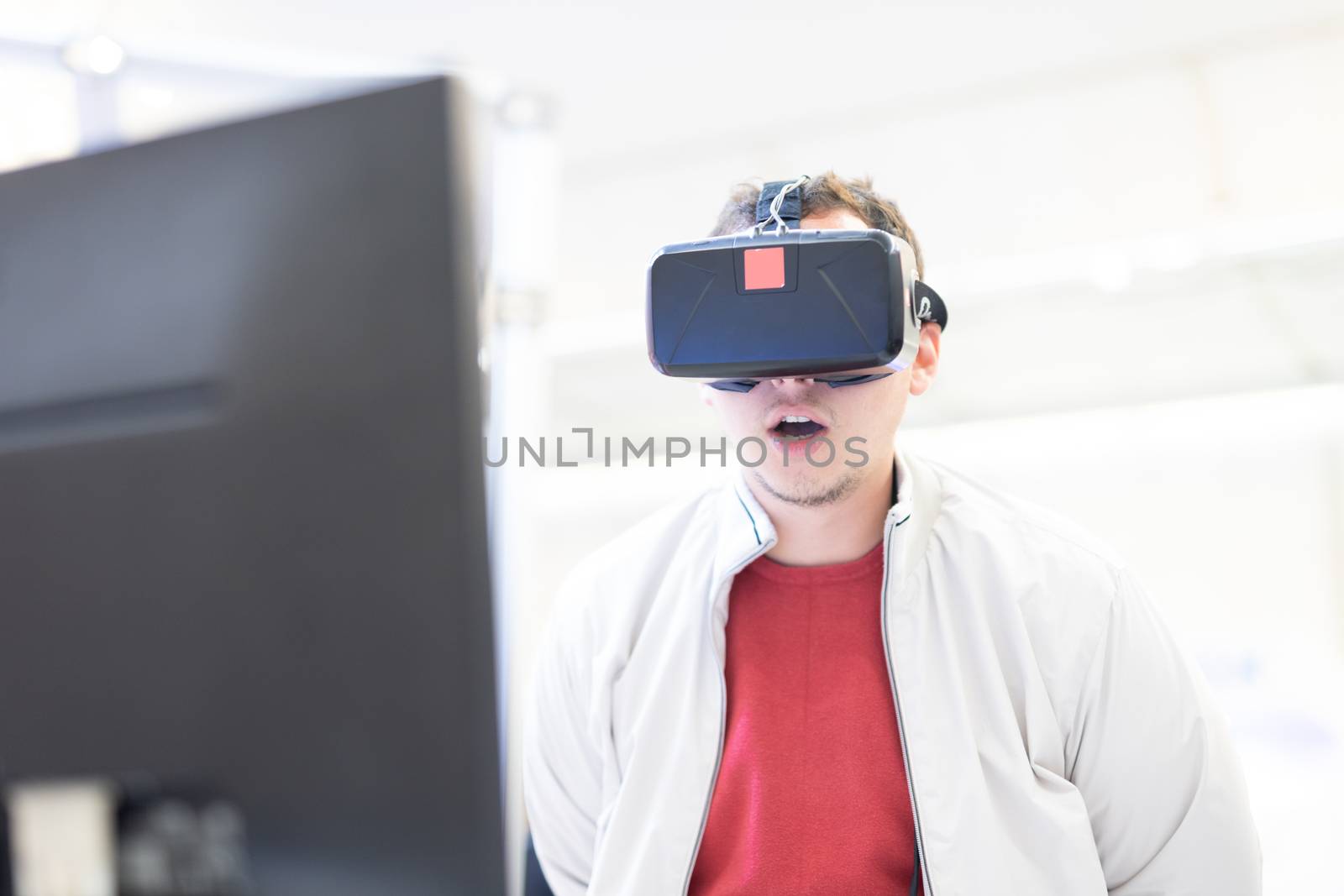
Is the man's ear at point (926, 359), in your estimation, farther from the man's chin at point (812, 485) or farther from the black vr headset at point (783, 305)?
the black vr headset at point (783, 305)

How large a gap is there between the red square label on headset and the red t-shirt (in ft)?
1.80

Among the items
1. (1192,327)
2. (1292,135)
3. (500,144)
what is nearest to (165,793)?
(500,144)

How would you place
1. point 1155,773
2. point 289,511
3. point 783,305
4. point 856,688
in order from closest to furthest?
1. point 289,511
2. point 783,305
3. point 1155,773
4. point 856,688

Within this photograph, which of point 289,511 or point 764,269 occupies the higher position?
point 764,269

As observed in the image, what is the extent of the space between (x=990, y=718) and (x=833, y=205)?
0.71 meters

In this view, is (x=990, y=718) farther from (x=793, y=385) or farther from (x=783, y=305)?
(x=783, y=305)

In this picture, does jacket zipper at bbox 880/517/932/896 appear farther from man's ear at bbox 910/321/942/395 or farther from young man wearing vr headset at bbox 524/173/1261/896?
man's ear at bbox 910/321/942/395

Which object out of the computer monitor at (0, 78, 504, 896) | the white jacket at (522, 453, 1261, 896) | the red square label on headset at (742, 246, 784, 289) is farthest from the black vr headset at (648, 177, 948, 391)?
the computer monitor at (0, 78, 504, 896)

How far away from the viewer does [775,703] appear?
1432 millimetres

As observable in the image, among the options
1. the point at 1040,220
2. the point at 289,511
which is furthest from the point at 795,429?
the point at 1040,220

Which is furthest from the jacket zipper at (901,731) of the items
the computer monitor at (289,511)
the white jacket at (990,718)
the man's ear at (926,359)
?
the computer monitor at (289,511)

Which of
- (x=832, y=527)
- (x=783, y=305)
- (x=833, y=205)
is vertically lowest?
(x=832, y=527)

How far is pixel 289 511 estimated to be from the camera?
0.47 m

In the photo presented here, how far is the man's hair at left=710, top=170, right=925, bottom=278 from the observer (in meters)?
1.55
